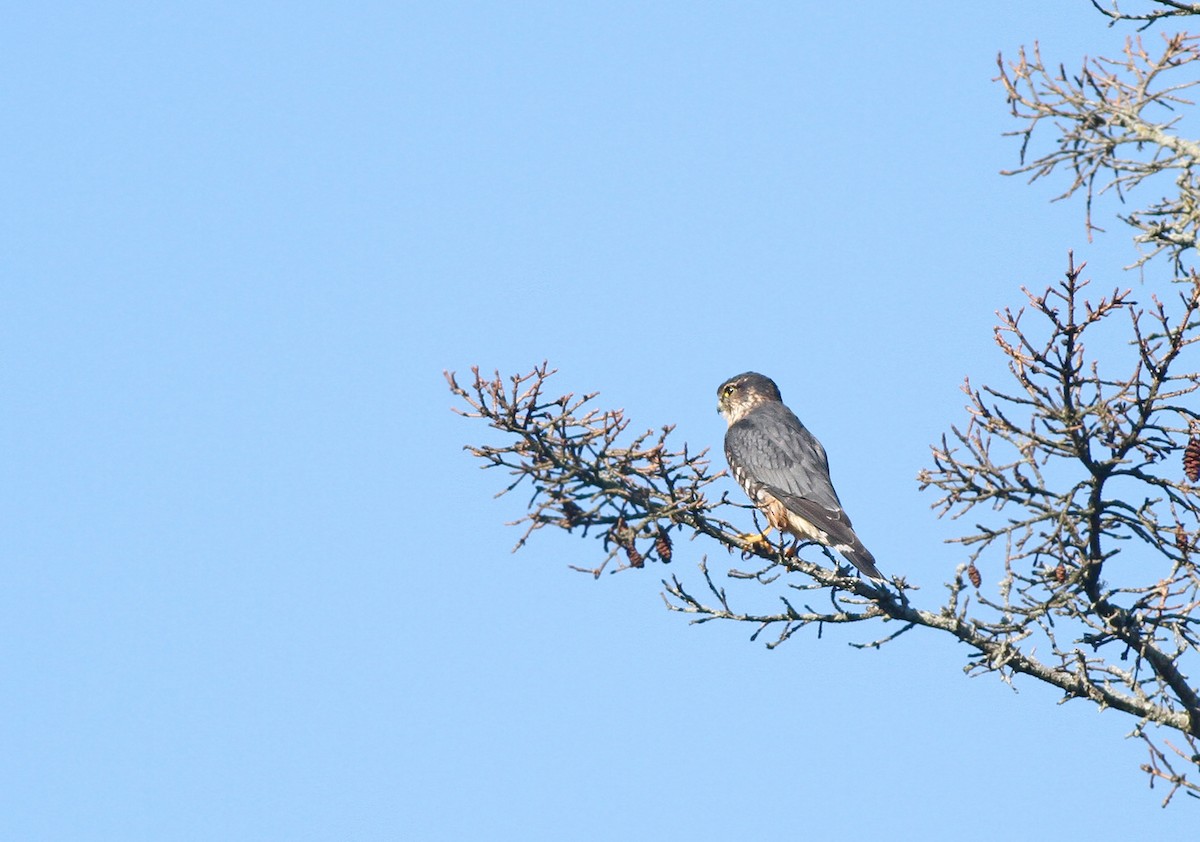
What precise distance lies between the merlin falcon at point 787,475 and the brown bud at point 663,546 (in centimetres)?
130

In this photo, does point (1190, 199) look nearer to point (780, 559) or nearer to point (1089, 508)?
point (1089, 508)

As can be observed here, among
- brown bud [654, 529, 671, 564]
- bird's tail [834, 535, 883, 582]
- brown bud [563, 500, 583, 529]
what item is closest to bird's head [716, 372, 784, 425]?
bird's tail [834, 535, 883, 582]

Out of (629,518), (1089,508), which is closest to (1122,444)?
(1089,508)

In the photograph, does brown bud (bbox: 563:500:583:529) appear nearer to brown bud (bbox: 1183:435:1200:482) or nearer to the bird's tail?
the bird's tail

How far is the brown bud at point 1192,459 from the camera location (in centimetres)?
494

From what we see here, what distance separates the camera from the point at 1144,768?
4602mm

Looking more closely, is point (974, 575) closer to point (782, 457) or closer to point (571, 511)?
point (571, 511)

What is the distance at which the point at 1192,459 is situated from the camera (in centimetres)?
497

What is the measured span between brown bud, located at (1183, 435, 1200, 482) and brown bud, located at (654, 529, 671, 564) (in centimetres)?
210

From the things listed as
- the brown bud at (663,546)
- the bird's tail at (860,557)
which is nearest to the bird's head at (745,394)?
the bird's tail at (860,557)

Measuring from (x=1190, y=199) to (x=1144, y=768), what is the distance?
208 centimetres

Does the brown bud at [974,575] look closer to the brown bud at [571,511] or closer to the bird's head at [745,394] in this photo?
the brown bud at [571,511]

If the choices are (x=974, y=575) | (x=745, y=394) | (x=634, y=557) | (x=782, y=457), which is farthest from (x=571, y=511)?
(x=745, y=394)

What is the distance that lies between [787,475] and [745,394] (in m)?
1.75
